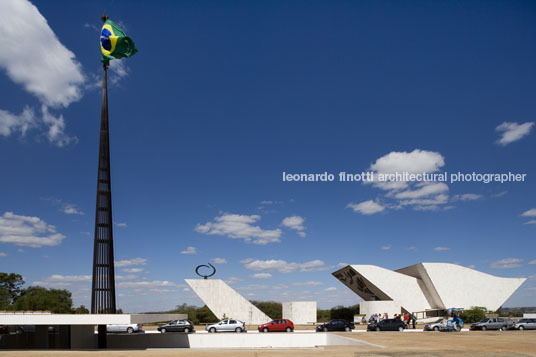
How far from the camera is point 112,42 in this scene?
84.6 feet

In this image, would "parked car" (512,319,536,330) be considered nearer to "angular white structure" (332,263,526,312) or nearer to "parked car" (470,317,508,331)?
"parked car" (470,317,508,331)

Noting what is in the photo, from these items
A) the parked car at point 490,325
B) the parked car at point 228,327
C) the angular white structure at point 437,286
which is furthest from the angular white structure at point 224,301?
the parked car at point 490,325

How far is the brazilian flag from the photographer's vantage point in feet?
84.4

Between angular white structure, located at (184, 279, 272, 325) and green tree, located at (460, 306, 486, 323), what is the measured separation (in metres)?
19.1

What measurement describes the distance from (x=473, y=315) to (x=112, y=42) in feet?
128

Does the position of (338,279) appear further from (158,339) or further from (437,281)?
(158,339)

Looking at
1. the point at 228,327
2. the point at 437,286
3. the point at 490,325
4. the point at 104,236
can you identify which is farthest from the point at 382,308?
the point at 104,236

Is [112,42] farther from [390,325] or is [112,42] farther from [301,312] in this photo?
[301,312]

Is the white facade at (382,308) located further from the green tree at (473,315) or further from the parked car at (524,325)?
the parked car at (524,325)

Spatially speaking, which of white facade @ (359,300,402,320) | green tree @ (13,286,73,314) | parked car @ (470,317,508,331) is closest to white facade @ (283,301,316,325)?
white facade @ (359,300,402,320)

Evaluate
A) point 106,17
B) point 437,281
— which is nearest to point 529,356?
point 106,17

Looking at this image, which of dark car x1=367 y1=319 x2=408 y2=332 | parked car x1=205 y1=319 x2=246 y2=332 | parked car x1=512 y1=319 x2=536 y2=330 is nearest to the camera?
parked car x1=205 y1=319 x2=246 y2=332

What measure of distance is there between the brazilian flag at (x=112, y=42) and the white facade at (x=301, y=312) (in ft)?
91.0

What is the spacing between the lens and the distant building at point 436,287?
4659 centimetres
